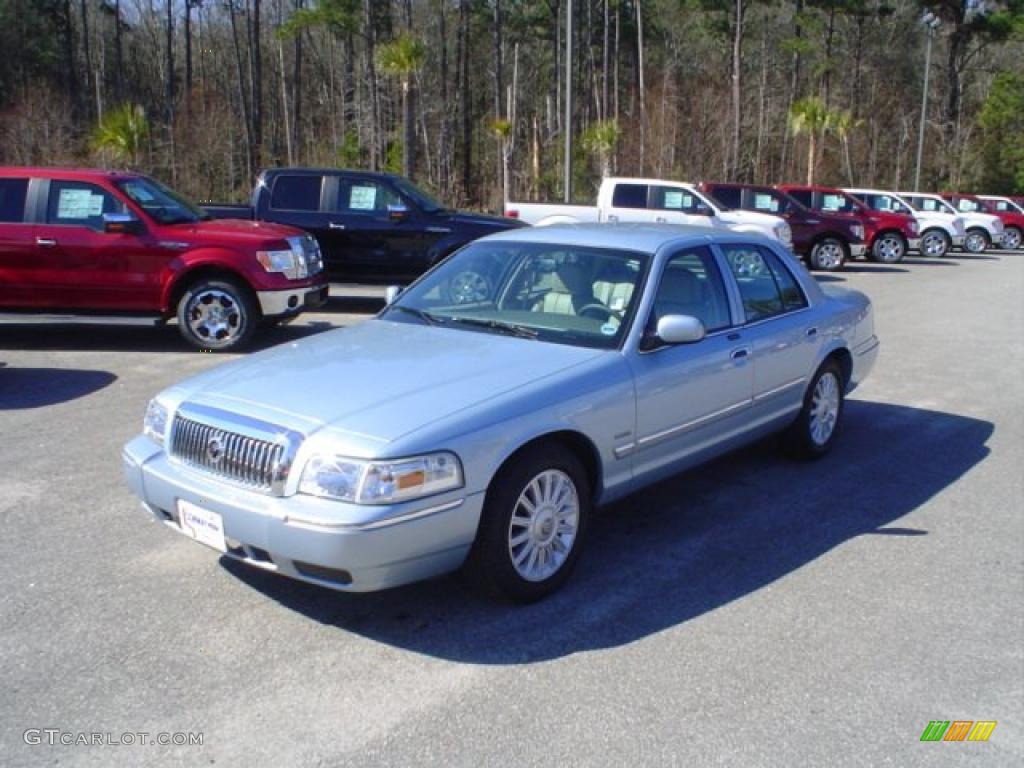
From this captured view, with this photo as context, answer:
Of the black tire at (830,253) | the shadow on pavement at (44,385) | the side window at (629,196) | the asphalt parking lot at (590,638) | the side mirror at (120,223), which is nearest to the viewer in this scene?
the asphalt parking lot at (590,638)

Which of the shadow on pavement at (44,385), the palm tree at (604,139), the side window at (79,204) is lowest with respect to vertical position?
the shadow on pavement at (44,385)

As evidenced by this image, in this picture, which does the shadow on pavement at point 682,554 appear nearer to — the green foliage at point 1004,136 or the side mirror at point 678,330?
the side mirror at point 678,330

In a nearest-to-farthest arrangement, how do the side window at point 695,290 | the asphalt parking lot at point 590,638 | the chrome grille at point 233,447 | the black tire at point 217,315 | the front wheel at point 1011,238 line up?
the asphalt parking lot at point 590,638, the chrome grille at point 233,447, the side window at point 695,290, the black tire at point 217,315, the front wheel at point 1011,238

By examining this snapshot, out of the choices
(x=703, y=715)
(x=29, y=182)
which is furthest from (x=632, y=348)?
(x=29, y=182)

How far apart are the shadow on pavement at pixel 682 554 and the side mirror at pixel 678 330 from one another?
1.09m

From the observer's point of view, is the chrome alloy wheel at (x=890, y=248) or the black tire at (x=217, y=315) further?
the chrome alloy wheel at (x=890, y=248)

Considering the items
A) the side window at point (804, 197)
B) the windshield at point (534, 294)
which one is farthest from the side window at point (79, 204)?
the side window at point (804, 197)

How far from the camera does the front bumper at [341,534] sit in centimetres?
356

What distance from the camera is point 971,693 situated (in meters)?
3.63

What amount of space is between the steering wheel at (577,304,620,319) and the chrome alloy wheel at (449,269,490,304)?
0.62 metres

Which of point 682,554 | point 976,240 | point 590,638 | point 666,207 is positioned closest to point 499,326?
point 682,554

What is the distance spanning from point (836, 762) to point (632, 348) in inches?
83.1

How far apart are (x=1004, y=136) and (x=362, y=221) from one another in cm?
4157

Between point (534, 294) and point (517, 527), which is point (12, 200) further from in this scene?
point (517, 527)
